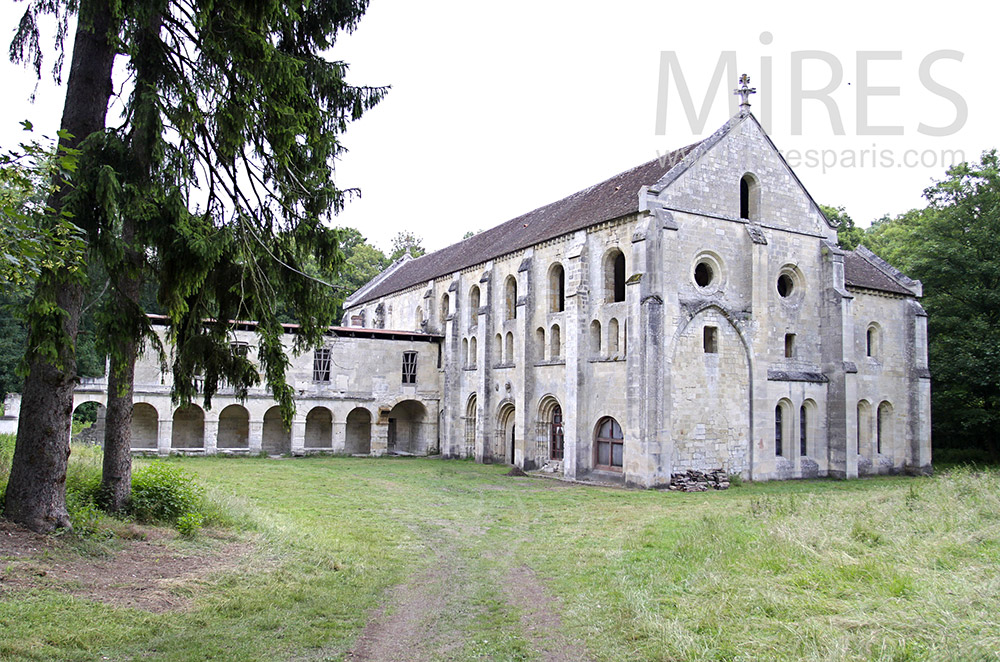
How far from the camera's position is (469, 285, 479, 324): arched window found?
116 feet

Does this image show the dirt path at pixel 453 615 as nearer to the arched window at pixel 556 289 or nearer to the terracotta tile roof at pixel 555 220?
the terracotta tile roof at pixel 555 220

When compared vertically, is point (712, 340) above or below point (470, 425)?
above

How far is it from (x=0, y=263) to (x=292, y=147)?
5185mm

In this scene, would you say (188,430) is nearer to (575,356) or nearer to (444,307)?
(444,307)

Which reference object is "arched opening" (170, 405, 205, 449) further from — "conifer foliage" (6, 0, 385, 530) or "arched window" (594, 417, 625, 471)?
"conifer foliage" (6, 0, 385, 530)

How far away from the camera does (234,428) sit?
37656 millimetres

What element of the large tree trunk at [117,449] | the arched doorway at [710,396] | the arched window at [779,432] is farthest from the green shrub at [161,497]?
the arched window at [779,432]

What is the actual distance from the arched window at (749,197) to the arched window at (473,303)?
13320 mm

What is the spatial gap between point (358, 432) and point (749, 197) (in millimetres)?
23872


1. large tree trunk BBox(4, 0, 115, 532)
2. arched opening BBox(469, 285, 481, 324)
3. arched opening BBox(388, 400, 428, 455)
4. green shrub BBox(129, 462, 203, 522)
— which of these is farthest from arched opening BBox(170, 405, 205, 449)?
large tree trunk BBox(4, 0, 115, 532)

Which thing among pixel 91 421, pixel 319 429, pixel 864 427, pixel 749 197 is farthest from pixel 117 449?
pixel 91 421

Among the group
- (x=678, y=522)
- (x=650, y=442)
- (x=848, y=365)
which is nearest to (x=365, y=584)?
(x=678, y=522)

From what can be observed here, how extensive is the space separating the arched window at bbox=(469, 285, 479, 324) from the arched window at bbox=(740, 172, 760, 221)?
13320mm

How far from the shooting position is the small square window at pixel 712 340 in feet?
83.3
